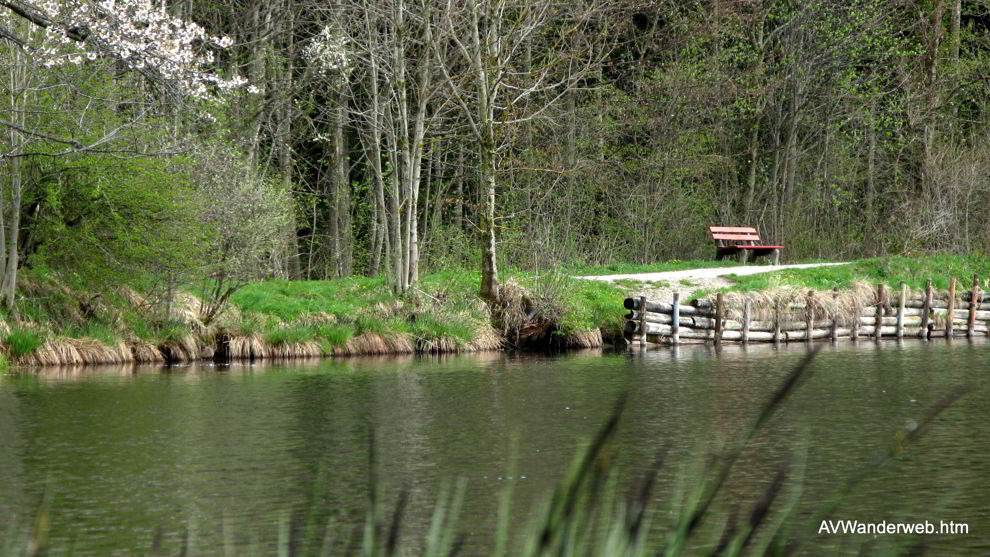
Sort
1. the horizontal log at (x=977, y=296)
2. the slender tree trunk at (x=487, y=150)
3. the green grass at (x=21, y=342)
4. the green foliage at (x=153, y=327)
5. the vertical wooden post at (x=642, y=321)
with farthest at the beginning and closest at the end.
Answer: the horizontal log at (x=977, y=296)
the vertical wooden post at (x=642, y=321)
the slender tree trunk at (x=487, y=150)
the green foliage at (x=153, y=327)
the green grass at (x=21, y=342)

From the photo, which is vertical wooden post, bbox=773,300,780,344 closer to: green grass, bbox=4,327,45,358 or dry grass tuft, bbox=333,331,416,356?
dry grass tuft, bbox=333,331,416,356

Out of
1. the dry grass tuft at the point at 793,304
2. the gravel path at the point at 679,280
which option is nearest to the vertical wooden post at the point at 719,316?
the dry grass tuft at the point at 793,304

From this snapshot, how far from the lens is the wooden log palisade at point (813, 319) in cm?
2578

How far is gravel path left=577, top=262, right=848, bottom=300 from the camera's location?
1056 inches

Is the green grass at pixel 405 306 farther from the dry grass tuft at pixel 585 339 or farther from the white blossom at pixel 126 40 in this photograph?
the white blossom at pixel 126 40

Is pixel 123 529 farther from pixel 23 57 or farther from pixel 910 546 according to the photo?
pixel 23 57

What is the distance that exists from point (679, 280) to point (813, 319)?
3.04 m

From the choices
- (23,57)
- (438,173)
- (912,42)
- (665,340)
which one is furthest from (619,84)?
(23,57)

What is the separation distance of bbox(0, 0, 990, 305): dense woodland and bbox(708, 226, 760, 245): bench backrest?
201 cm

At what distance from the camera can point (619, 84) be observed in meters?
38.7

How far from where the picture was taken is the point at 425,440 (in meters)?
12.9

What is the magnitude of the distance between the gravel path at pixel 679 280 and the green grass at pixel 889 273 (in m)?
0.49

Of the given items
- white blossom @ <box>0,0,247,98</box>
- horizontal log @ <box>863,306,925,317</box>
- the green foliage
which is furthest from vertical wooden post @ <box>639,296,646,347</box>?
white blossom @ <box>0,0,247,98</box>

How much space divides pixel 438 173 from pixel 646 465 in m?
24.5
